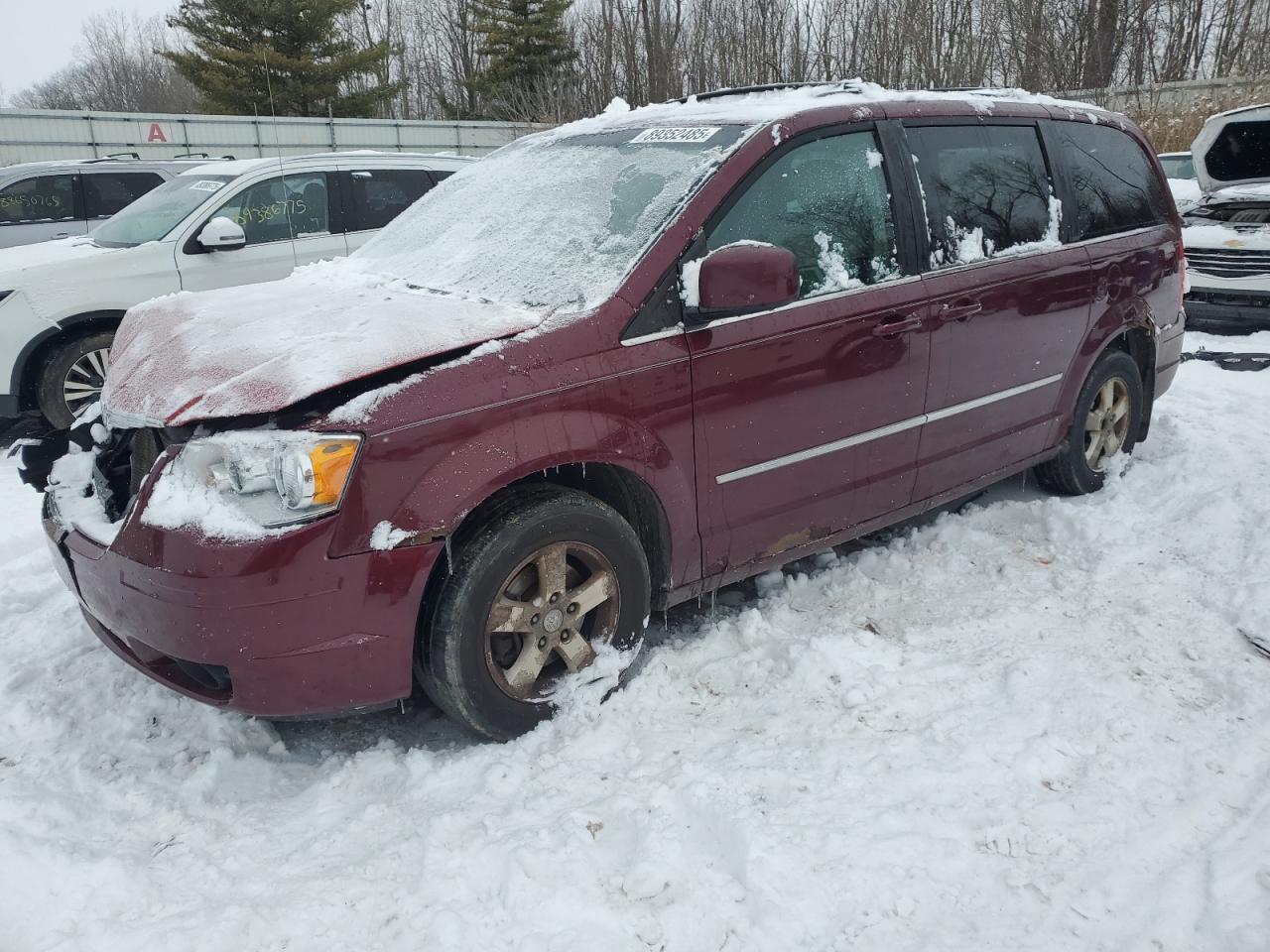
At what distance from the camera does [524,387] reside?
2688mm

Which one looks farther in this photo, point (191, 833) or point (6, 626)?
point (6, 626)

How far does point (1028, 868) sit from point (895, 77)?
22.0 m

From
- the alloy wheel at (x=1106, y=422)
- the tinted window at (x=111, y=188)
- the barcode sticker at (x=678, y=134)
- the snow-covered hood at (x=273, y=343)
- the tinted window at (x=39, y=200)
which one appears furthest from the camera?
the tinted window at (x=111, y=188)

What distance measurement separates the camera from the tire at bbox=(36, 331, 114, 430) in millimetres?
6473

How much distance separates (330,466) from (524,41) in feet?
103

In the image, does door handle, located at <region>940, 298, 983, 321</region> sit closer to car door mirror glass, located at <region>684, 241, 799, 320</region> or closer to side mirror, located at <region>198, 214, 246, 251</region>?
car door mirror glass, located at <region>684, 241, 799, 320</region>

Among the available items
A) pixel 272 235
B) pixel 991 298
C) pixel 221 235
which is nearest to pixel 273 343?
pixel 991 298

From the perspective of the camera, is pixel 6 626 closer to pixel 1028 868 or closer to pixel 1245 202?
pixel 1028 868

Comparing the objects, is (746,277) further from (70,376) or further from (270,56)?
(270,56)

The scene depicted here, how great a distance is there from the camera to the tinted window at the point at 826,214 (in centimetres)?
320

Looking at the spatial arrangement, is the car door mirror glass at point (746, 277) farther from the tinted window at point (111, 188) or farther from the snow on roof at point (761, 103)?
the tinted window at point (111, 188)

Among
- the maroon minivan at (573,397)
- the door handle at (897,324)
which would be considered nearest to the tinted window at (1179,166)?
the maroon minivan at (573,397)

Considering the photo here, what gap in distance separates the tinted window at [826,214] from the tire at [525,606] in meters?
1.05

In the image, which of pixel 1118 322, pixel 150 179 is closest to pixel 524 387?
pixel 1118 322
